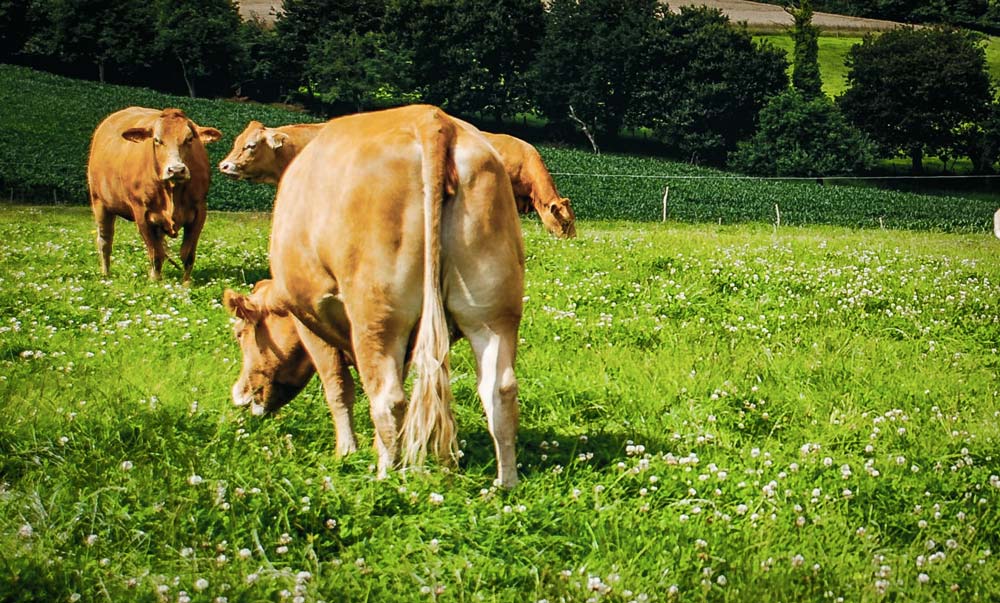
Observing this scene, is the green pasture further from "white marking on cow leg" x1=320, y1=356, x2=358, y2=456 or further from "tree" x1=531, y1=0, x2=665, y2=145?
"white marking on cow leg" x1=320, y1=356, x2=358, y2=456

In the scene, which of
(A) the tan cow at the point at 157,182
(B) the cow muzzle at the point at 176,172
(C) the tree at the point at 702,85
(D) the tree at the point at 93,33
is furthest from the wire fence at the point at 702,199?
(D) the tree at the point at 93,33

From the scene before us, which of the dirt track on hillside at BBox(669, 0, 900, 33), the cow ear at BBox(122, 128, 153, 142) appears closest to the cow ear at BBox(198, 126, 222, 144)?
the cow ear at BBox(122, 128, 153, 142)

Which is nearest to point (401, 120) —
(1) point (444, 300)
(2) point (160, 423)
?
(1) point (444, 300)

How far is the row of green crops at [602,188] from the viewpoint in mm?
42969

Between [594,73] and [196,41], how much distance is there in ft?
120

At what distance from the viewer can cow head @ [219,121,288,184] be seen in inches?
417

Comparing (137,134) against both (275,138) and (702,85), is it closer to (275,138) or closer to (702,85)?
(275,138)

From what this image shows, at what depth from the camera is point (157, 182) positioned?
42.9ft

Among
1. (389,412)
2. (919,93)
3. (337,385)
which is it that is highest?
(919,93)

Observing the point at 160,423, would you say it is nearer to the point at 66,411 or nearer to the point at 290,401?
the point at 66,411

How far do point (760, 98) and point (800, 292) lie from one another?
247 ft

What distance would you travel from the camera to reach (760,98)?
81.0m

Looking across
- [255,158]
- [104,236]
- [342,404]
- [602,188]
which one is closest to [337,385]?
[342,404]

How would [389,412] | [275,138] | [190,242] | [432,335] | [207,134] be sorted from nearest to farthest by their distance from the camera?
[432,335] < [389,412] < [275,138] < [190,242] < [207,134]
